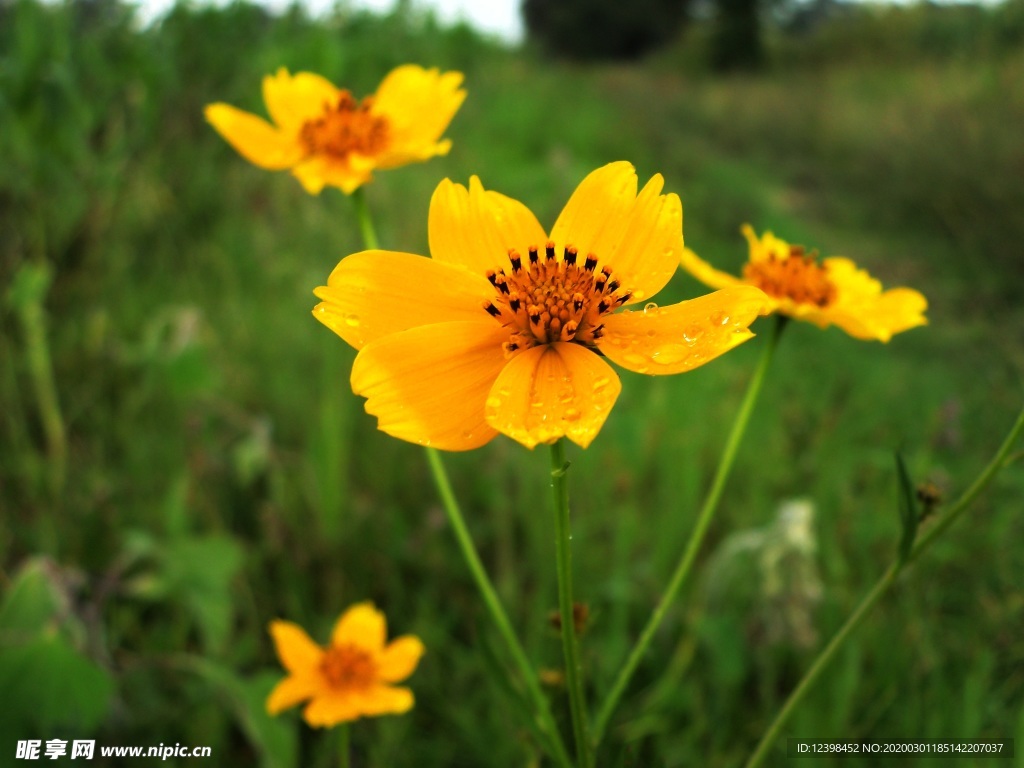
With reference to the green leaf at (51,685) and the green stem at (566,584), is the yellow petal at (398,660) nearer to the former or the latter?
the green leaf at (51,685)

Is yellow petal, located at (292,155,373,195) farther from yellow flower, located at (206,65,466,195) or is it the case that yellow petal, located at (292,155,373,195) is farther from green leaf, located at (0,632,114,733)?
green leaf, located at (0,632,114,733)

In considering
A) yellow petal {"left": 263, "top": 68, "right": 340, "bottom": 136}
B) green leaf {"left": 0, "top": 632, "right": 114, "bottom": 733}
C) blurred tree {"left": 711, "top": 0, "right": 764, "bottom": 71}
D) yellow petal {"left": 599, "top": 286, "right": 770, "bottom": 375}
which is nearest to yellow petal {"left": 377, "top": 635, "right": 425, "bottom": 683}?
green leaf {"left": 0, "top": 632, "right": 114, "bottom": 733}

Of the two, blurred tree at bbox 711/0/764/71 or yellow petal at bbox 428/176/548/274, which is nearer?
yellow petal at bbox 428/176/548/274

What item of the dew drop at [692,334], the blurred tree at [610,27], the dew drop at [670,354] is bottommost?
the dew drop at [670,354]

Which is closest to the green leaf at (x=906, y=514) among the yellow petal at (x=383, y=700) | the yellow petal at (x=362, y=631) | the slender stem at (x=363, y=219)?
the slender stem at (x=363, y=219)

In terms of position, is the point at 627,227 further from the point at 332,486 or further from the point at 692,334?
the point at 332,486

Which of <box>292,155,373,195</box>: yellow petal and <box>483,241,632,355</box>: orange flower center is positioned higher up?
<box>292,155,373,195</box>: yellow petal

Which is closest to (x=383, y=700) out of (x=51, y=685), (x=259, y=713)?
(x=259, y=713)
